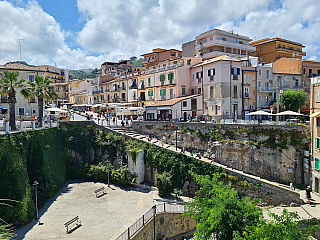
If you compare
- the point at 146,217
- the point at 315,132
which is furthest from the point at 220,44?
the point at 146,217

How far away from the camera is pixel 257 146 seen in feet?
85.8

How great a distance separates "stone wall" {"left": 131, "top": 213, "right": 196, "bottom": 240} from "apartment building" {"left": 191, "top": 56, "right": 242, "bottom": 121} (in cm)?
1814

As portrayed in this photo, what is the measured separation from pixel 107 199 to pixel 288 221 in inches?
699

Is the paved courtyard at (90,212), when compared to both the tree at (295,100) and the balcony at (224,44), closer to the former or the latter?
the tree at (295,100)

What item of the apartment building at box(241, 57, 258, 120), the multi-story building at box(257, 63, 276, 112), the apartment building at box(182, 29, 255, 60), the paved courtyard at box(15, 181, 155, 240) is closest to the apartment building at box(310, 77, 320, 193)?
the apartment building at box(241, 57, 258, 120)

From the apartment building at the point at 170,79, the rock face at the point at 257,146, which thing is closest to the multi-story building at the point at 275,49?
the apartment building at the point at 170,79

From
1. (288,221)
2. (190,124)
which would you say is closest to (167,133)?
(190,124)

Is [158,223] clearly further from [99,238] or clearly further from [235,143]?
[235,143]

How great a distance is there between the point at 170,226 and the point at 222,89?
21.6 meters

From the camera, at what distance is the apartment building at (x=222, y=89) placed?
35.3 m

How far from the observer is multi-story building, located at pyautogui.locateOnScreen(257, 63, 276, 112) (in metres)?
38.5

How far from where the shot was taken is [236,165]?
88.0ft

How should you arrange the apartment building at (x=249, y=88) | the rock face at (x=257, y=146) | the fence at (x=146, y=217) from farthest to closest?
the apartment building at (x=249, y=88), the rock face at (x=257, y=146), the fence at (x=146, y=217)

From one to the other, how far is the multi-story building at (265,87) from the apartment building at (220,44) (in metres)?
8.17
